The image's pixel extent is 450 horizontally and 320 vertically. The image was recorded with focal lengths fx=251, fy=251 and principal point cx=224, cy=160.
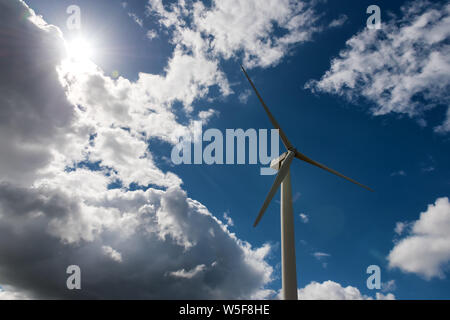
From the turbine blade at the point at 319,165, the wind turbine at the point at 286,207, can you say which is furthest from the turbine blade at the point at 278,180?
the turbine blade at the point at 319,165

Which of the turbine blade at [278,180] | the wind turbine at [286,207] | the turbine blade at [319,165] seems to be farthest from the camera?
the turbine blade at [319,165]

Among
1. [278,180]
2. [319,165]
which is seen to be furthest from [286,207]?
[319,165]

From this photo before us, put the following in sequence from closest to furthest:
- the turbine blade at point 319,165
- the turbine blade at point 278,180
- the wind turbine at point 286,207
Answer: the wind turbine at point 286,207
the turbine blade at point 278,180
the turbine blade at point 319,165

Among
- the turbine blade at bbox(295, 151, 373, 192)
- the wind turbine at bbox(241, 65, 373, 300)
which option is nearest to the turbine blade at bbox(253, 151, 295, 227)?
the wind turbine at bbox(241, 65, 373, 300)

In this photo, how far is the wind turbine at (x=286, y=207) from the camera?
31.7 meters

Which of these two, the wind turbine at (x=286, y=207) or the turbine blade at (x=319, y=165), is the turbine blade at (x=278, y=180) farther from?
the turbine blade at (x=319, y=165)

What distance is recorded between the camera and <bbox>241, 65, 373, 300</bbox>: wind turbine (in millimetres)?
31672

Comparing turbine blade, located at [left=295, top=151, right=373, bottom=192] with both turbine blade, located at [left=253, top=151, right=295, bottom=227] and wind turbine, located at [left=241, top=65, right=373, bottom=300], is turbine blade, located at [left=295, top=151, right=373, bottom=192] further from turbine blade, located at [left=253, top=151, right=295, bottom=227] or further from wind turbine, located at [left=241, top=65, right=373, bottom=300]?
turbine blade, located at [left=253, top=151, right=295, bottom=227]

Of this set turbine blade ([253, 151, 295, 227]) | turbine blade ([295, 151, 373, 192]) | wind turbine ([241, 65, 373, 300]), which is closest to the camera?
wind turbine ([241, 65, 373, 300])

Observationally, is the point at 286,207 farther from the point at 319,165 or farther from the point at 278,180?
the point at 319,165
